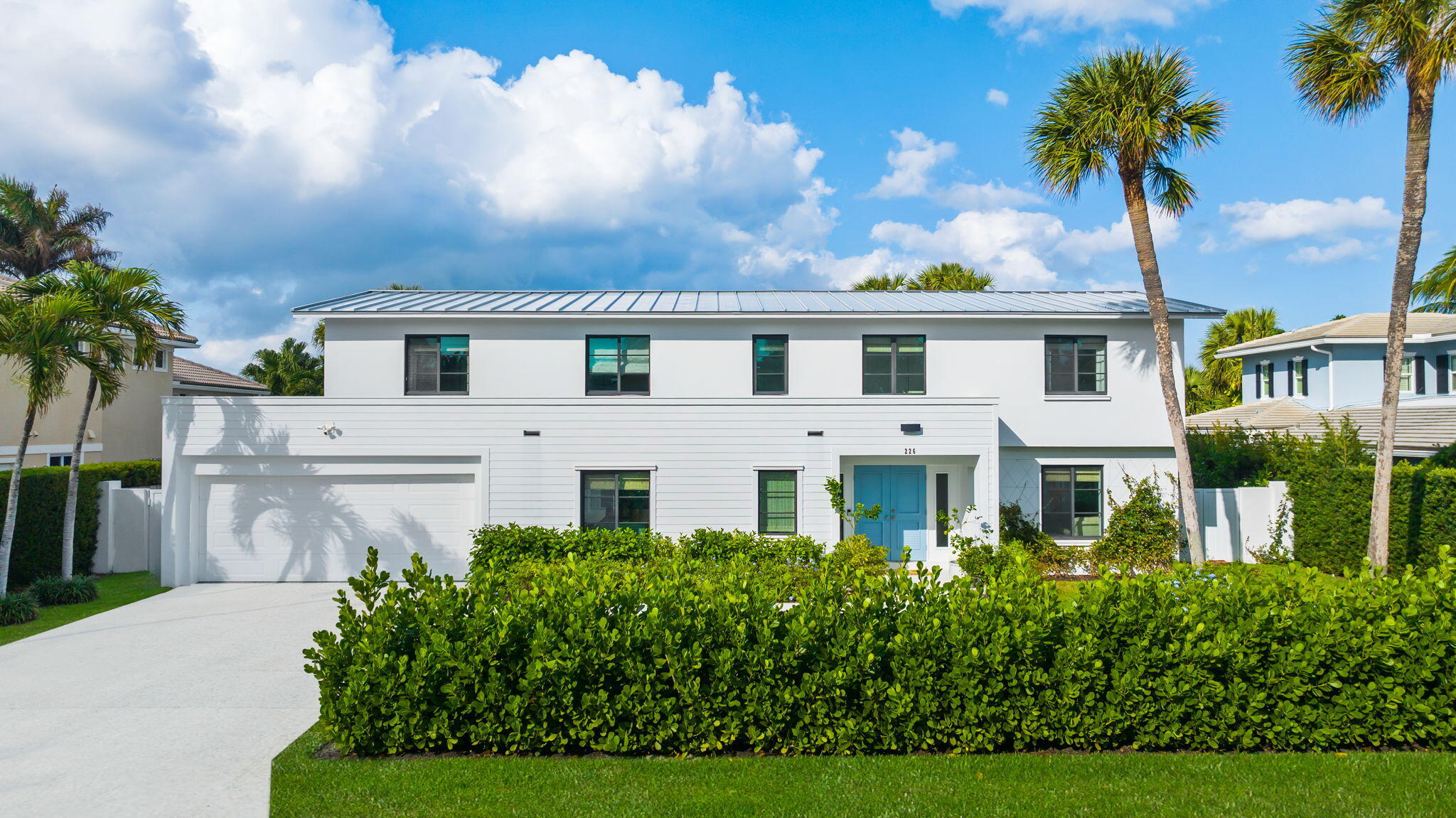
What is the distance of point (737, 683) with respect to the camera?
240 inches

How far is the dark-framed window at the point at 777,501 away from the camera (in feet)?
46.8

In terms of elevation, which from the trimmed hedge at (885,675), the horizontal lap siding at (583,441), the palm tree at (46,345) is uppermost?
the palm tree at (46,345)

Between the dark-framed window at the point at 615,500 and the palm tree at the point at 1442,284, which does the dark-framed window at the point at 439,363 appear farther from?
the palm tree at the point at 1442,284

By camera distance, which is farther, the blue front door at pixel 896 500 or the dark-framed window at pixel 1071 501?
the dark-framed window at pixel 1071 501

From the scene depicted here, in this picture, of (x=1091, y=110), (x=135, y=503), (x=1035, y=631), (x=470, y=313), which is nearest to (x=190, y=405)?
(x=135, y=503)

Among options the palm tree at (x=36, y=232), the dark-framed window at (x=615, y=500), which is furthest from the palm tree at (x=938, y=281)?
the palm tree at (x=36, y=232)

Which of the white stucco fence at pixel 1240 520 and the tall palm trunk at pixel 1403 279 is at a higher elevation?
the tall palm trunk at pixel 1403 279

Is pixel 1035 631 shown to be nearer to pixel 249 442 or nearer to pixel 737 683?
pixel 737 683

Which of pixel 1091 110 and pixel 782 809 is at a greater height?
pixel 1091 110

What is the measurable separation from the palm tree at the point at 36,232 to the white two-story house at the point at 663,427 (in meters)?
22.7

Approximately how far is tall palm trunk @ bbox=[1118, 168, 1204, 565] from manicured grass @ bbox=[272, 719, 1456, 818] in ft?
30.2

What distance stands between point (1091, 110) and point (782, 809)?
1403 cm

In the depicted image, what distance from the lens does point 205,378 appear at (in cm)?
2753

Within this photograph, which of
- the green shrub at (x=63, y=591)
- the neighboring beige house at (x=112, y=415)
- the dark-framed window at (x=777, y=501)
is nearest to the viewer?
the green shrub at (x=63, y=591)
